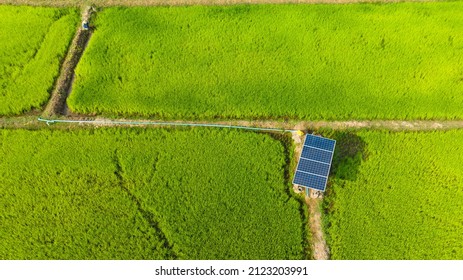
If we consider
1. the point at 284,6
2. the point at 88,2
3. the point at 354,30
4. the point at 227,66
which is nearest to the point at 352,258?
the point at 227,66

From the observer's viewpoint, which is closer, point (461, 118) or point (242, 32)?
point (461, 118)

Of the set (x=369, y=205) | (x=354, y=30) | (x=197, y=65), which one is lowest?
(x=369, y=205)

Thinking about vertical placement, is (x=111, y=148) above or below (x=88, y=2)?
below

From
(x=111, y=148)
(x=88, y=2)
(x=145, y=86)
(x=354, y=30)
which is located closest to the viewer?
(x=111, y=148)

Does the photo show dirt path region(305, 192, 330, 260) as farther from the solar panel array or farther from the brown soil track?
the brown soil track

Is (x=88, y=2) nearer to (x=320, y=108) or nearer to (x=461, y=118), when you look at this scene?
(x=320, y=108)

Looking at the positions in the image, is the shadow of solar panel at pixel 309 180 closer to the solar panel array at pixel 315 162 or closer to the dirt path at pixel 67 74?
the solar panel array at pixel 315 162

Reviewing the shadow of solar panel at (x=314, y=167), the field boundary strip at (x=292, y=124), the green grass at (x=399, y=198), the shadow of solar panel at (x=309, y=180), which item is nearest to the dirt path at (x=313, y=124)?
the field boundary strip at (x=292, y=124)
